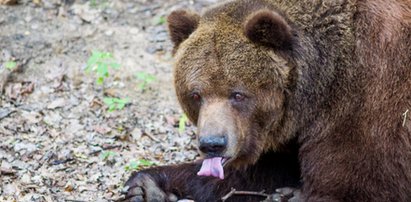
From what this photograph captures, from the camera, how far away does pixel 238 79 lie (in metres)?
7.38

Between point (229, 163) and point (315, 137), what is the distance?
0.82 m

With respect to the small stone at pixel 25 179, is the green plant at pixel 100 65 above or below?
above

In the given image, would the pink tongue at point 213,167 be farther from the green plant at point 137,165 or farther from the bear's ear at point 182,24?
the green plant at point 137,165

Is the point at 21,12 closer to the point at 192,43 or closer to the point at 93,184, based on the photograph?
the point at 93,184

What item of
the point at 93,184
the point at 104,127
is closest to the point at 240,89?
the point at 93,184

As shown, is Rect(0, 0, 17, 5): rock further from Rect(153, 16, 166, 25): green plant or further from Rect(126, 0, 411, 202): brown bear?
Rect(126, 0, 411, 202): brown bear

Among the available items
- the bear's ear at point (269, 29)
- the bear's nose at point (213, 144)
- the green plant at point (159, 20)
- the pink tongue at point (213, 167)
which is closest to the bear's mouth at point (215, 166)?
the pink tongue at point (213, 167)

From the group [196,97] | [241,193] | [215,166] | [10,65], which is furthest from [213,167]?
[10,65]

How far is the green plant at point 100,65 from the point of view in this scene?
35.9 ft

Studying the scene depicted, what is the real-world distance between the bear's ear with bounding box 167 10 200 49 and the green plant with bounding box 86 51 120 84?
9.80 feet

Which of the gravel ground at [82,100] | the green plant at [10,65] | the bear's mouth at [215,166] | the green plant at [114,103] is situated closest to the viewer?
the bear's mouth at [215,166]

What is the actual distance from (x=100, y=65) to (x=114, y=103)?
62cm

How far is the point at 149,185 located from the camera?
8.52 metres

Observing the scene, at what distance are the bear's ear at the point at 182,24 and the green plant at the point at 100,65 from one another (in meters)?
2.99
